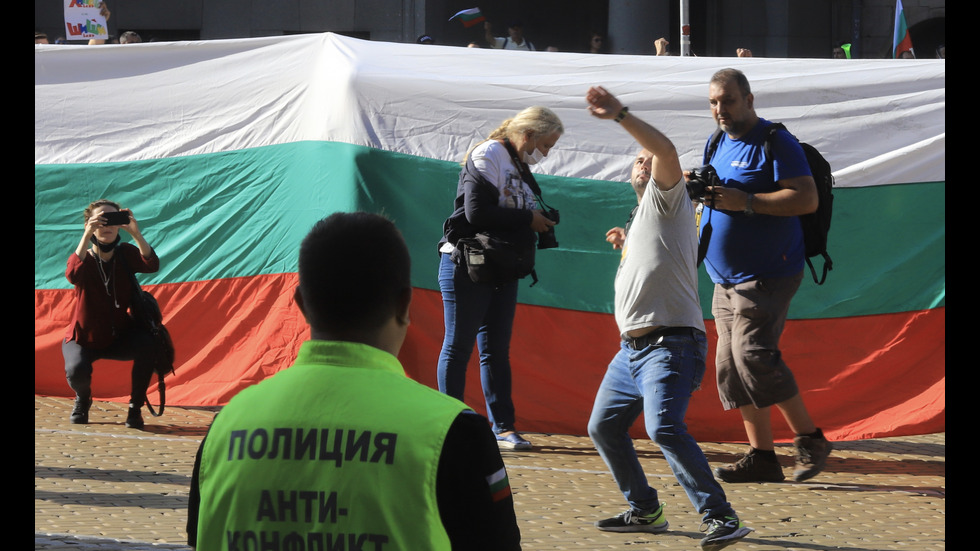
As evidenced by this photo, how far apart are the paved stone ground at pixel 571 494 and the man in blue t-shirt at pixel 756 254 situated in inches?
16.0

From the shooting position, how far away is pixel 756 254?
574cm

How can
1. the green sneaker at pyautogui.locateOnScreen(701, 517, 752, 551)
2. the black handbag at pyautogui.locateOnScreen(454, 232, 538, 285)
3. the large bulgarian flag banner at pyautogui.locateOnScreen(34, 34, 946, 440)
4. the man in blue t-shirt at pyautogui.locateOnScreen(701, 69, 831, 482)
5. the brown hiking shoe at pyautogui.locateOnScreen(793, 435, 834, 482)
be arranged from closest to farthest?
the green sneaker at pyautogui.locateOnScreen(701, 517, 752, 551), the man in blue t-shirt at pyautogui.locateOnScreen(701, 69, 831, 482), the brown hiking shoe at pyautogui.locateOnScreen(793, 435, 834, 482), the black handbag at pyautogui.locateOnScreen(454, 232, 538, 285), the large bulgarian flag banner at pyautogui.locateOnScreen(34, 34, 946, 440)

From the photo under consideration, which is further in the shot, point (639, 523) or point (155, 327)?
point (155, 327)

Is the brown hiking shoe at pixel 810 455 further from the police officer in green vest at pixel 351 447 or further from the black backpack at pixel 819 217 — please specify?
the police officer in green vest at pixel 351 447

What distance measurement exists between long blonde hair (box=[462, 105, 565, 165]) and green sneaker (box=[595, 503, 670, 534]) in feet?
7.48

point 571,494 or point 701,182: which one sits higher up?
point 701,182

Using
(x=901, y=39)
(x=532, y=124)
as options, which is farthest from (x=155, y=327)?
(x=901, y=39)

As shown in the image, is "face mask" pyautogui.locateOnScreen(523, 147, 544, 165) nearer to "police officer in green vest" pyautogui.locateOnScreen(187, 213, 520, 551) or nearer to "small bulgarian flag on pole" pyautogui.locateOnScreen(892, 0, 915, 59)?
"police officer in green vest" pyautogui.locateOnScreen(187, 213, 520, 551)

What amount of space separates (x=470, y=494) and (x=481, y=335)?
483cm

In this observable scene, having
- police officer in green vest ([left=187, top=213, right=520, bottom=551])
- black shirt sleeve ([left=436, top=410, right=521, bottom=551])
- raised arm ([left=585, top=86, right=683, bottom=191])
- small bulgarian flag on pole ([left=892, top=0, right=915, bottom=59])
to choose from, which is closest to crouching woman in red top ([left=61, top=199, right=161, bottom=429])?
raised arm ([left=585, top=86, right=683, bottom=191])

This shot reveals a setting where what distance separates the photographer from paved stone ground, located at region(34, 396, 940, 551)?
4.86 metres

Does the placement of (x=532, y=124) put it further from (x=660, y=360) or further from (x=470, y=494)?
(x=470, y=494)

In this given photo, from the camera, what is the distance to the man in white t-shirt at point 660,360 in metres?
4.56

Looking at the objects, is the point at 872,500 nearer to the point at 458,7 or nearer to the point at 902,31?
the point at 902,31
